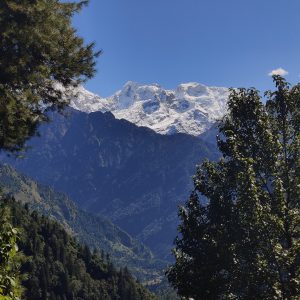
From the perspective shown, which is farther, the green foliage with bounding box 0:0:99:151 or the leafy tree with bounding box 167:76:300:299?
the green foliage with bounding box 0:0:99:151

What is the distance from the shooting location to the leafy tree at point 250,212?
68.8 ft

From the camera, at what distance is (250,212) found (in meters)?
21.2

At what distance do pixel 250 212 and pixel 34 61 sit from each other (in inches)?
542

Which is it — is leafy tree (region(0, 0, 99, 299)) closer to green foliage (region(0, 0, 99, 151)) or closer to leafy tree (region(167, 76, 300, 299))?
green foliage (region(0, 0, 99, 151))

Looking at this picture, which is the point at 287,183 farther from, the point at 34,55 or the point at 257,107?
the point at 34,55

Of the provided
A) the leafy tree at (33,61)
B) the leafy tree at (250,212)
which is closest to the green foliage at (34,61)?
the leafy tree at (33,61)

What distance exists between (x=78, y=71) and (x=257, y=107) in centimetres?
1081

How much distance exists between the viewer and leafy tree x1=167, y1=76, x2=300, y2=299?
2097cm

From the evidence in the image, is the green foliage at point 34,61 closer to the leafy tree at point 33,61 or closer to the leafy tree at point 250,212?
the leafy tree at point 33,61

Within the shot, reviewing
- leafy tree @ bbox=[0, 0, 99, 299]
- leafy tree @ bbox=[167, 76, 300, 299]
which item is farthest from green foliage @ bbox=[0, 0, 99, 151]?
leafy tree @ bbox=[167, 76, 300, 299]

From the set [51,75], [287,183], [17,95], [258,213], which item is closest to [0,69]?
[17,95]

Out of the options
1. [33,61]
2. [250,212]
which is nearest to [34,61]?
[33,61]

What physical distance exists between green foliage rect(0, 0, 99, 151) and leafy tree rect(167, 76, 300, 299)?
9.91 metres

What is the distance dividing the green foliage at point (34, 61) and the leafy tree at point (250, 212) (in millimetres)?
9906
